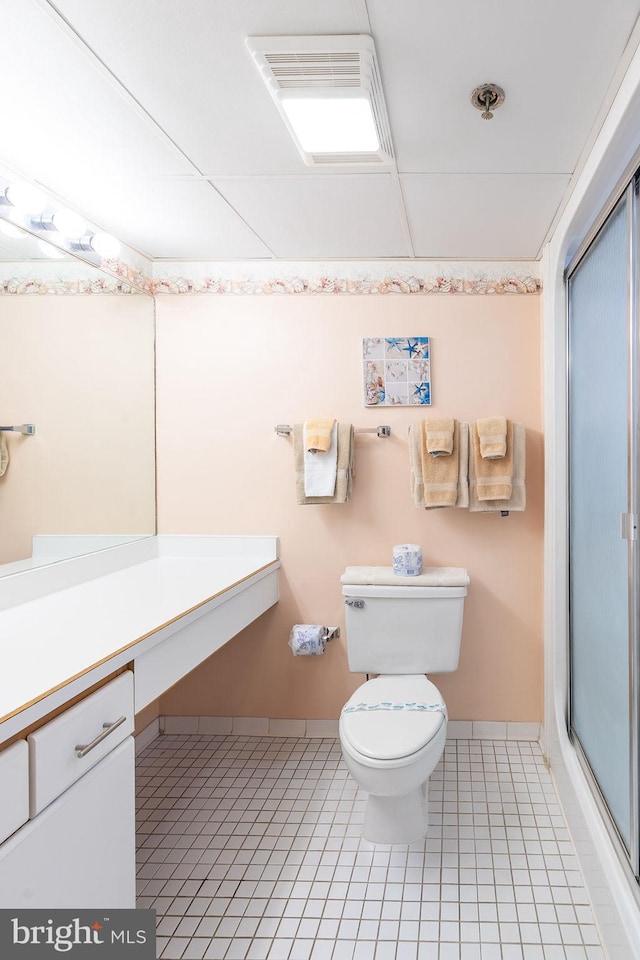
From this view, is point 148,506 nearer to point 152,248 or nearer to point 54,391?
point 54,391

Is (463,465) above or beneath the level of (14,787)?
above

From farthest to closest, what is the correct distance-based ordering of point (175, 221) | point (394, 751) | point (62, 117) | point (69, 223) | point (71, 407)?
point (175, 221), point (71, 407), point (69, 223), point (394, 751), point (62, 117)

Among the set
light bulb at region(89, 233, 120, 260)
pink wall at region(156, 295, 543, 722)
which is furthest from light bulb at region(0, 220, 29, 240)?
pink wall at region(156, 295, 543, 722)

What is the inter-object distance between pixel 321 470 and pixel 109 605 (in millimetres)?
1052

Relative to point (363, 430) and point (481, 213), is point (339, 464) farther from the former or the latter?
point (481, 213)

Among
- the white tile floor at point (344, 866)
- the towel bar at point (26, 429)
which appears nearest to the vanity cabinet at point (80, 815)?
the white tile floor at point (344, 866)

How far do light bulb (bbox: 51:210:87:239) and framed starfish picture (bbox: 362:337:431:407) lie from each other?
1.19 metres

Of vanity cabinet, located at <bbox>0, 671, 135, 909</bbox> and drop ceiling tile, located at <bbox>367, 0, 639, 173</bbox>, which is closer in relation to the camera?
vanity cabinet, located at <bbox>0, 671, 135, 909</bbox>

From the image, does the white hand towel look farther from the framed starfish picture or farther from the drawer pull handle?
the drawer pull handle

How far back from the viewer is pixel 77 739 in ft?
3.84

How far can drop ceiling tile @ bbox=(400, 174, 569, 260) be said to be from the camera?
1903 millimetres

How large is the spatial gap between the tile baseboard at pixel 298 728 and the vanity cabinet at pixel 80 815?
1435 mm

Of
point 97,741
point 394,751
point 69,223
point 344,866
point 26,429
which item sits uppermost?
point 69,223

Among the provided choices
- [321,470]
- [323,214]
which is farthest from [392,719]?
[323,214]
